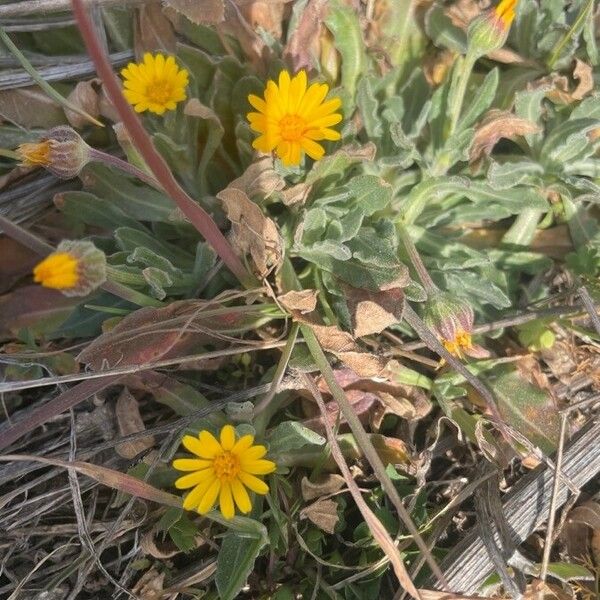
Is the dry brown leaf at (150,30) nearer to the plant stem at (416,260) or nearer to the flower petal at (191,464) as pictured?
the plant stem at (416,260)

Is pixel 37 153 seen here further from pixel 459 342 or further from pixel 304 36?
pixel 459 342

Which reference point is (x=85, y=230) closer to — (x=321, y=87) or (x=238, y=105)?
(x=238, y=105)

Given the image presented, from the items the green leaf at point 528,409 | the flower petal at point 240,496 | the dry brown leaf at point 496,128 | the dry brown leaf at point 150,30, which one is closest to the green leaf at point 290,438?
the flower petal at point 240,496

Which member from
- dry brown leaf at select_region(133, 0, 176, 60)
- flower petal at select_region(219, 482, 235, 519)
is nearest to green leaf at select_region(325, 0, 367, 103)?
dry brown leaf at select_region(133, 0, 176, 60)

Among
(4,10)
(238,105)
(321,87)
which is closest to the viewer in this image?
(321,87)

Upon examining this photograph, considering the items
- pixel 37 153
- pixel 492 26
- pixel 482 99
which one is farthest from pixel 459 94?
pixel 37 153

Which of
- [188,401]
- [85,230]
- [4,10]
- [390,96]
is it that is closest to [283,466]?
[188,401]
